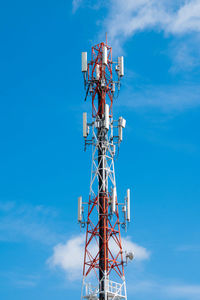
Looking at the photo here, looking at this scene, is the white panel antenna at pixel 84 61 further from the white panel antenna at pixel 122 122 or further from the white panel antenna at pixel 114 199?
the white panel antenna at pixel 114 199

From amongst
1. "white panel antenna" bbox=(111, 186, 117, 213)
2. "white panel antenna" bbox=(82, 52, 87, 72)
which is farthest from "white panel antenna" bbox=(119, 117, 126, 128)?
"white panel antenna" bbox=(111, 186, 117, 213)

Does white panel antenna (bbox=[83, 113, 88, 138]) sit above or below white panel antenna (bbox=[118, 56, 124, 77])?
below

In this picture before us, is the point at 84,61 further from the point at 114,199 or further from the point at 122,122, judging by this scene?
the point at 114,199

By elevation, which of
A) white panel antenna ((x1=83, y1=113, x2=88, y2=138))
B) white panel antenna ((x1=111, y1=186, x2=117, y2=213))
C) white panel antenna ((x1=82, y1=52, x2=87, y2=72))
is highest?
white panel antenna ((x1=82, y1=52, x2=87, y2=72))

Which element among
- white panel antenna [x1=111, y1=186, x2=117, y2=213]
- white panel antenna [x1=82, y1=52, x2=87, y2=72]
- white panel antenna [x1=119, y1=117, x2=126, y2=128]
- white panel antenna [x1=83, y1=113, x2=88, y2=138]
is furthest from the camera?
white panel antenna [x1=82, y1=52, x2=87, y2=72]

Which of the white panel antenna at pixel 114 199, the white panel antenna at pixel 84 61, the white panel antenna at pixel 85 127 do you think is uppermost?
the white panel antenna at pixel 84 61

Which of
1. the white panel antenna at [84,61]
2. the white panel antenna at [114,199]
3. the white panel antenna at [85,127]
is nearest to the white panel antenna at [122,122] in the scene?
the white panel antenna at [85,127]

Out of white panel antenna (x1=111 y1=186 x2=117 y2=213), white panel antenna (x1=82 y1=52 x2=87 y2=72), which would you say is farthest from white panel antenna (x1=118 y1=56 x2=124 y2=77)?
white panel antenna (x1=111 y1=186 x2=117 y2=213)

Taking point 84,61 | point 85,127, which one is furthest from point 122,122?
point 84,61

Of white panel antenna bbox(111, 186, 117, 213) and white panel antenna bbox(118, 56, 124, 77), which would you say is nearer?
white panel antenna bbox(111, 186, 117, 213)

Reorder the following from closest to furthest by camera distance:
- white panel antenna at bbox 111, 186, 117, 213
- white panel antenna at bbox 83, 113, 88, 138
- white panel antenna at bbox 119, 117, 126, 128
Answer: white panel antenna at bbox 111, 186, 117, 213 < white panel antenna at bbox 83, 113, 88, 138 < white panel antenna at bbox 119, 117, 126, 128

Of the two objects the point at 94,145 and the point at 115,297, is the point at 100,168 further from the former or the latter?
the point at 115,297

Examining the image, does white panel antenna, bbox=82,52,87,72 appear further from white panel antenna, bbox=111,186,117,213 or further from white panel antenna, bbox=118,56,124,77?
white panel antenna, bbox=111,186,117,213

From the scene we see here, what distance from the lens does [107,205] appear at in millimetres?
81188
